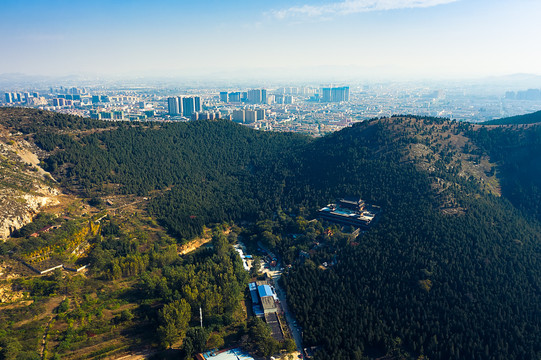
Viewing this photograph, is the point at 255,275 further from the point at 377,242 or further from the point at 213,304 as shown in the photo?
the point at 377,242

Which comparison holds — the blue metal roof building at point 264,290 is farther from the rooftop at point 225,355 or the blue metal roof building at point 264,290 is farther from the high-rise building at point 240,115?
the high-rise building at point 240,115

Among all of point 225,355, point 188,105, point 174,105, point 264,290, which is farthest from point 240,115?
point 225,355

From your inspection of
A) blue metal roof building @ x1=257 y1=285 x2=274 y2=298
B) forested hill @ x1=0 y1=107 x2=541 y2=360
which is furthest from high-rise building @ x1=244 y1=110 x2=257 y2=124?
blue metal roof building @ x1=257 y1=285 x2=274 y2=298

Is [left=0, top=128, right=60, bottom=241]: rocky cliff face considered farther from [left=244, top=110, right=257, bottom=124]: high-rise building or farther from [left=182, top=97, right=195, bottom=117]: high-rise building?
[left=182, top=97, right=195, bottom=117]: high-rise building

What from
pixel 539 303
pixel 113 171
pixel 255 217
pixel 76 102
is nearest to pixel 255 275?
pixel 255 217

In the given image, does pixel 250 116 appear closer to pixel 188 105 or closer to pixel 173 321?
pixel 188 105

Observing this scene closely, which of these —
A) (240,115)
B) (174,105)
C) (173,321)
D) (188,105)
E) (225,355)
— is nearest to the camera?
(225,355)

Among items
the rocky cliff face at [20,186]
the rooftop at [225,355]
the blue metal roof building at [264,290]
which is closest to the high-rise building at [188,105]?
the rocky cliff face at [20,186]
